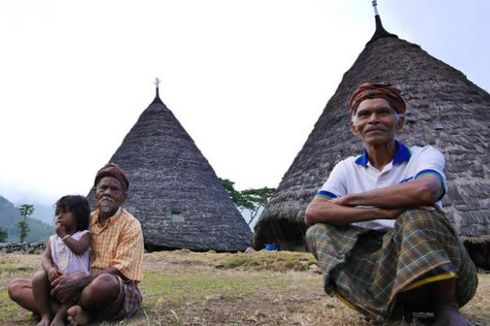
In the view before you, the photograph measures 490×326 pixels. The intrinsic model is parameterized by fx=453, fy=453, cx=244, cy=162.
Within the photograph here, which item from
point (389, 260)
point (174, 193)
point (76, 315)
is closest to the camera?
point (389, 260)

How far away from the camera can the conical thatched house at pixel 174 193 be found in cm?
1390

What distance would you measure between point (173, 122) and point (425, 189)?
16260 millimetres

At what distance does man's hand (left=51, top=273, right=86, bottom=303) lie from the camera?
2.65 meters

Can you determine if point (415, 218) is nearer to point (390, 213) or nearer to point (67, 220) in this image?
point (390, 213)

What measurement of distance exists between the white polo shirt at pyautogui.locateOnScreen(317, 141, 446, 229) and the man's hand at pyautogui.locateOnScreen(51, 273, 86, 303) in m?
1.50

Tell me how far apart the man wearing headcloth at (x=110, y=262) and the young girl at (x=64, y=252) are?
66 millimetres

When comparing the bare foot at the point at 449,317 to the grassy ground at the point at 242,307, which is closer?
the bare foot at the point at 449,317

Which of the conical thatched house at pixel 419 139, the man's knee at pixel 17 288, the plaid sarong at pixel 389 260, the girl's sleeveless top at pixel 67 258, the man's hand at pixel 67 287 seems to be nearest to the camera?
the plaid sarong at pixel 389 260

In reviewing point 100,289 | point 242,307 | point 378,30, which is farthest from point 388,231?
point 378,30

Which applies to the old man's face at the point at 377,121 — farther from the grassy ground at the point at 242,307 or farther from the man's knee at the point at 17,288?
the man's knee at the point at 17,288

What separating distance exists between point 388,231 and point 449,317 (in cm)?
47

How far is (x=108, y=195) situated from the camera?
296 cm

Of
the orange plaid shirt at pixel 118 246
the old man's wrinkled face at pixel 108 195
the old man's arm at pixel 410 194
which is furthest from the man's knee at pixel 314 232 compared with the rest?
the old man's wrinkled face at pixel 108 195

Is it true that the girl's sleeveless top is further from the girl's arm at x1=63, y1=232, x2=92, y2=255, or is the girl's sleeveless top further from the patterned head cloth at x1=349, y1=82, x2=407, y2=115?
the patterned head cloth at x1=349, y1=82, x2=407, y2=115
